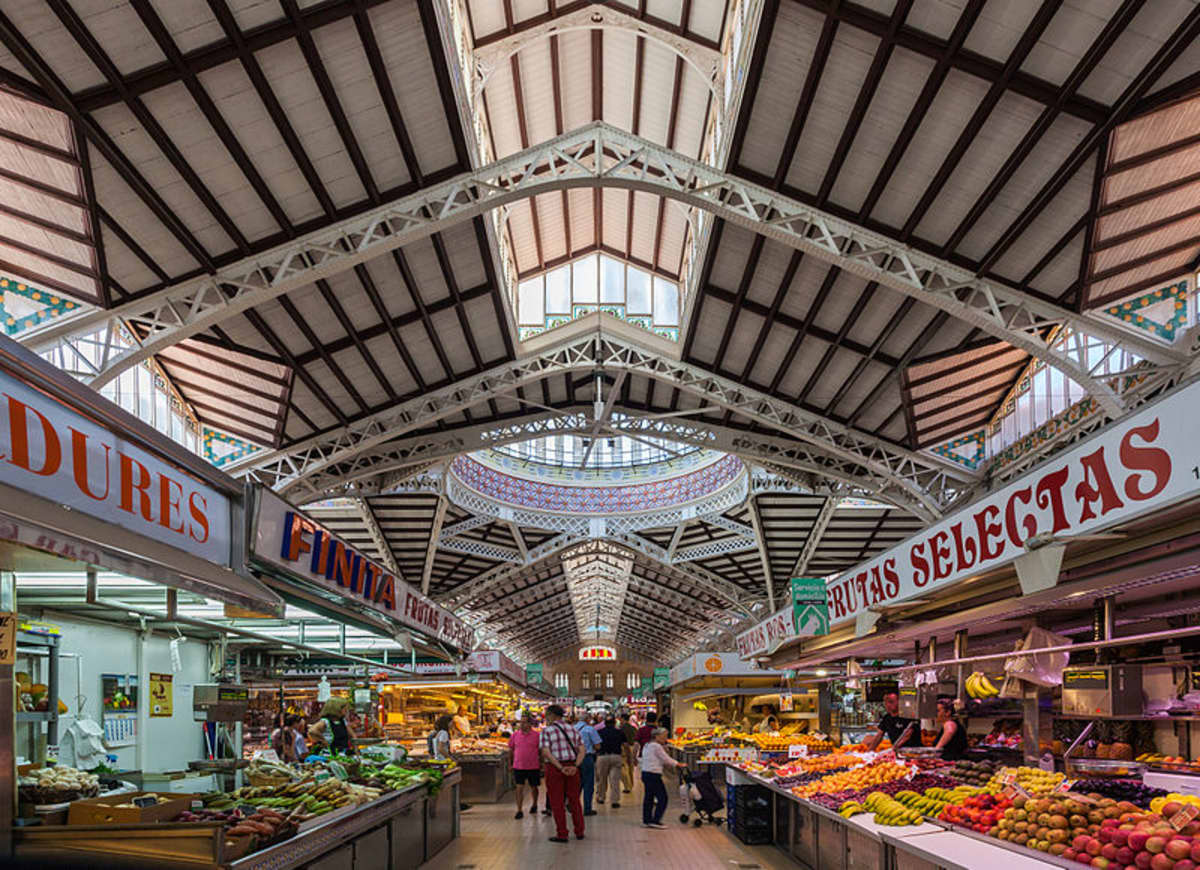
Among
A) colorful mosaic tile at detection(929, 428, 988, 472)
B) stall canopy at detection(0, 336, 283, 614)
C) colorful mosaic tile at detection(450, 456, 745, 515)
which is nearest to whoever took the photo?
stall canopy at detection(0, 336, 283, 614)

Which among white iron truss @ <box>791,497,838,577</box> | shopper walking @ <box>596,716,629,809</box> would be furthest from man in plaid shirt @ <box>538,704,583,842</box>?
white iron truss @ <box>791,497,838,577</box>

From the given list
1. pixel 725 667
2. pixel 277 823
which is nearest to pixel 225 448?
pixel 725 667

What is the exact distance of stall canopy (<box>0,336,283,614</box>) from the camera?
3.00 metres

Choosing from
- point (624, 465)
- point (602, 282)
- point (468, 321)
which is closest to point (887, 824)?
point (468, 321)

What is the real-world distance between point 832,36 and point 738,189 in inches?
111

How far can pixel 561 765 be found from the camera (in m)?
10.3

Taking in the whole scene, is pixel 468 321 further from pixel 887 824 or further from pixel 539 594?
pixel 539 594

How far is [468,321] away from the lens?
16297mm

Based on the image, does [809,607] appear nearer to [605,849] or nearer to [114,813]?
[605,849]

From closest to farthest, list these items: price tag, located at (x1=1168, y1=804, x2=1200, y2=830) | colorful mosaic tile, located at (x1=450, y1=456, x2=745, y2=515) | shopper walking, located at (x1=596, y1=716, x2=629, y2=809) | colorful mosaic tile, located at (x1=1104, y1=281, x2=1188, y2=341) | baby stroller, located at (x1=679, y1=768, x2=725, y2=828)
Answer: price tag, located at (x1=1168, y1=804, x2=1200, y2=830), colorful mosaic tile, located at (x1=1104, y1=281, x2=1188, y2=341), baby stroller, located at (x1=679, y1=768, x2=725, y2=828), shopper walking, located at (x1=596, y1=716, x2=629, y2=809), colorful mosaic tile, located at (x1=450, y1=456, x2=745, y2=515)

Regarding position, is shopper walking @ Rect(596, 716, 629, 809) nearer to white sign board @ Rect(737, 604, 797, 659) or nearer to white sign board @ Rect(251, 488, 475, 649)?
white sign board @ Rect(737, 604, 797, 659)

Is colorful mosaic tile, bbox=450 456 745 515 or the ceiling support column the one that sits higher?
colorful mosaic tile, bbox=450 456 745 515

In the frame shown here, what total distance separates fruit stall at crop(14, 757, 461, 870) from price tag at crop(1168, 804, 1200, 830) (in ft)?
13.9

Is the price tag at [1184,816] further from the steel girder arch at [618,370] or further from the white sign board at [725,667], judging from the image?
the white sign board at [725,667]
